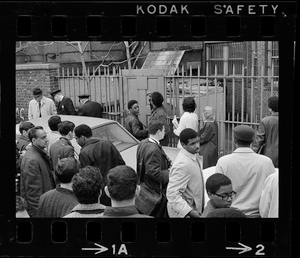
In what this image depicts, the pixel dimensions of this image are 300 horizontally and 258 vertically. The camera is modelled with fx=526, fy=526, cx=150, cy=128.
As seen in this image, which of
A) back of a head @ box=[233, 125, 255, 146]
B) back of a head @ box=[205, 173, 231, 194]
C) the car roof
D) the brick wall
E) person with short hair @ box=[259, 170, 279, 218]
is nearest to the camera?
person with short hair @ box=[259, 170, 279, 218]

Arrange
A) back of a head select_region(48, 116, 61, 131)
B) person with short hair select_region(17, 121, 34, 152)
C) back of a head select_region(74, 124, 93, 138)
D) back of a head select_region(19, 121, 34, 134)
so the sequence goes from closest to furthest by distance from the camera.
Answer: back of a head select_region(74, 124, 93, 138)
person with short hair select_region(17, 121, 34, 152)
back of a head select_region(48, 116, 61, 131)
back of a head select_region(19, 121, 34, 134)

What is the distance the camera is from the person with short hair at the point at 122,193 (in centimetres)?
370

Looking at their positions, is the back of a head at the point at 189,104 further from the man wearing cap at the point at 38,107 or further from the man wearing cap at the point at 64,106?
the man wearing cap at the point at 64,106

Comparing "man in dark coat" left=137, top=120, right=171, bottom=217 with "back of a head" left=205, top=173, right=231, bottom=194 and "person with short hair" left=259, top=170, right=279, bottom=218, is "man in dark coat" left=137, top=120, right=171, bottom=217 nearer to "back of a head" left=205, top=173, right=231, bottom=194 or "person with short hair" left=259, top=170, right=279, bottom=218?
"back of a head" left=205, top=173, right=231, bottom=194

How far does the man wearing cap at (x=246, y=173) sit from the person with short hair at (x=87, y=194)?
1197mm

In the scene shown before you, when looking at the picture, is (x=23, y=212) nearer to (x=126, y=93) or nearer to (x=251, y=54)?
(x=251, y=54)


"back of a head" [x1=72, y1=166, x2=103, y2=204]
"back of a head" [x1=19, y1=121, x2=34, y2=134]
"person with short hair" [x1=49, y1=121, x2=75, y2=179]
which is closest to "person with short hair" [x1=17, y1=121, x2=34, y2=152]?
"back of a head" [x1=19, y1=121, x2=34, y2=134]

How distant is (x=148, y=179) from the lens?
5.72m

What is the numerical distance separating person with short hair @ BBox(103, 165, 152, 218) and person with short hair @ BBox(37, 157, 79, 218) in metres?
0.62

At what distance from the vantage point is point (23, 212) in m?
3.85

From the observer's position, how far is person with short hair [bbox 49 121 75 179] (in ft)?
20.2

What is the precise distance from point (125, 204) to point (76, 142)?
330 cm
